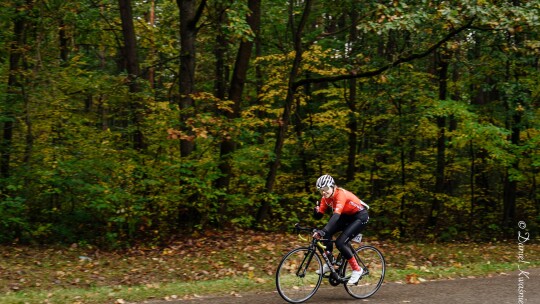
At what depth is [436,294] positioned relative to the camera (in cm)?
885

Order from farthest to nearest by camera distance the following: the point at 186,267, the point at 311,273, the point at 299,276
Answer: the point at 186,267 → the point at 311,273 → the point at 299,276

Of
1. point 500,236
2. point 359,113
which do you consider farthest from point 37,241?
point 500,236

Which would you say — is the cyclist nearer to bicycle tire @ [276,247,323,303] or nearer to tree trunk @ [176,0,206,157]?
bicycle tire @ [276,247,323,303]

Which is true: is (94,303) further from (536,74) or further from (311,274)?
(536,74)

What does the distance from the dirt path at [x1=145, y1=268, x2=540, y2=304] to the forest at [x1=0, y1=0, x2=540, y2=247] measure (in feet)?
19.2

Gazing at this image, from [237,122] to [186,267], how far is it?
4.50 metres

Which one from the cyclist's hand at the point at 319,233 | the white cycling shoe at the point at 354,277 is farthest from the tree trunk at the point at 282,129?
the cyclist's hand at the point at 319,233

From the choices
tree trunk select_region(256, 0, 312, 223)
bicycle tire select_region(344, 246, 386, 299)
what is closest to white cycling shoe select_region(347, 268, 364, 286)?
bicycle tire select_region(344, 246, 386, 299)

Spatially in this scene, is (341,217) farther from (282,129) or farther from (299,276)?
(282,129)

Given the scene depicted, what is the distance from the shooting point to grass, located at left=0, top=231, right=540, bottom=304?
30.2ft

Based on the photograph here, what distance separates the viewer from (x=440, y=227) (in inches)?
817

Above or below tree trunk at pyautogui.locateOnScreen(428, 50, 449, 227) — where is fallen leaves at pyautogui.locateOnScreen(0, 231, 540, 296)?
below

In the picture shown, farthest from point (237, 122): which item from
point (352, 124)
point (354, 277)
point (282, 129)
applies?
→ point (352, 124)

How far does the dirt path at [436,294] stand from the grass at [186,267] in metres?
0.46
